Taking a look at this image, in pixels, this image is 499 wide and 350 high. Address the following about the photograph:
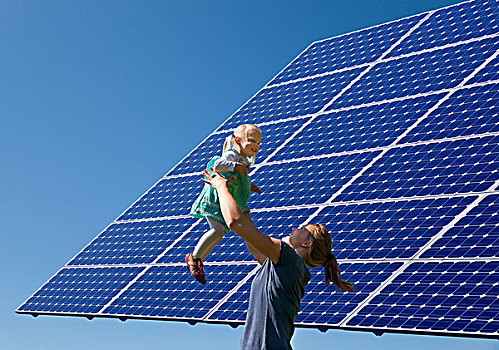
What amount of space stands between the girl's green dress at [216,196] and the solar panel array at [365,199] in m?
2.74

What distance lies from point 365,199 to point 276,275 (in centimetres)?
820

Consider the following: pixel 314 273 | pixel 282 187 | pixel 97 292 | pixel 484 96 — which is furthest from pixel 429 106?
pixel 97 292

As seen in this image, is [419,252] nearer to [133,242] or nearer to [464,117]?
[464,117]

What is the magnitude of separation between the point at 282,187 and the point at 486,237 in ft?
16.1

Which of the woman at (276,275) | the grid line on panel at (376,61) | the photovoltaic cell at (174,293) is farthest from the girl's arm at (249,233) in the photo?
the grid line on panel at (376,61)

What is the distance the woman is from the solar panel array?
457 centimetres

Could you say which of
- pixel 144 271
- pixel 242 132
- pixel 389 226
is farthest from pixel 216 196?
pixel 144 271

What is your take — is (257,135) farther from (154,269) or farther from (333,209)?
(154,269)

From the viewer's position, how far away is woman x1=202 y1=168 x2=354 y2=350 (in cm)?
557

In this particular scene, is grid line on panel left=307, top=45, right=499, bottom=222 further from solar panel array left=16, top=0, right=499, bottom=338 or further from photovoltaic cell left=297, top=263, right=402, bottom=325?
photovoltaic cell left=297, top=263, right=402, bottom=325

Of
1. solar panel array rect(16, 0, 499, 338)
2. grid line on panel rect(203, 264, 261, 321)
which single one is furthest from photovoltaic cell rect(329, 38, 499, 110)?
grid line on panel rect(203, 264, 261, 321)

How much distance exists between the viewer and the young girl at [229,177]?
8.24 meters

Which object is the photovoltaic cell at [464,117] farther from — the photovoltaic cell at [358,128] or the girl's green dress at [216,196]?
the girl's green dress at [216,196]

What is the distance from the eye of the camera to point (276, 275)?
5691mm
